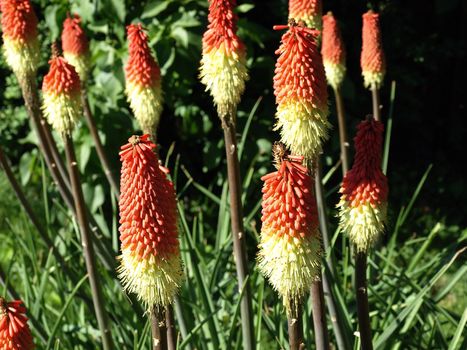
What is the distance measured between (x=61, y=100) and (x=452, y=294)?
15.5 ft

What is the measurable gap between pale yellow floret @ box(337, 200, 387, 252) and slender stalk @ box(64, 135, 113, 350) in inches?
52.7

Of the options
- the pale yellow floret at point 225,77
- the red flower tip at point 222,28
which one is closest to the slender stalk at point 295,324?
the pale yellow floret at point 225,77

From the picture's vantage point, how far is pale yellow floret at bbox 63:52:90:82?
4938 millimetres

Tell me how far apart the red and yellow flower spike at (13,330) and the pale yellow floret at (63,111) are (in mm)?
1355

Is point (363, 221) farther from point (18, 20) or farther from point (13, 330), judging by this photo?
point (18, 20)

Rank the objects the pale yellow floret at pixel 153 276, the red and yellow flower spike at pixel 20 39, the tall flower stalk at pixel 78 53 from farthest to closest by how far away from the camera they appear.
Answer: the tall flower stalk at pixel 78 53 → the red and yellow flower spike at pixel 20 39 → the pale yellow floret at pixel 153 276

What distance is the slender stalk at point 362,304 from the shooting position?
3342 millimetres

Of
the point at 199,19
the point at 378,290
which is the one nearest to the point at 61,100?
the point at 378,290

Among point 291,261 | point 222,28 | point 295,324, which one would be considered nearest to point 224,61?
point 222,28

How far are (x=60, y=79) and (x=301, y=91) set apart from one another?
1.48 meters

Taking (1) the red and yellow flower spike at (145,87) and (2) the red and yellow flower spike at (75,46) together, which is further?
(2) the red and yellow flower spike at (75,46)

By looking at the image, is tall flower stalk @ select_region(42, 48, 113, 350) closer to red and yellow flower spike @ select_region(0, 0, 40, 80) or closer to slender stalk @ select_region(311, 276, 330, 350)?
red and yellow flower spike @ select_region(0, 0, 40, 80)

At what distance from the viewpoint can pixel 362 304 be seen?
3.37m

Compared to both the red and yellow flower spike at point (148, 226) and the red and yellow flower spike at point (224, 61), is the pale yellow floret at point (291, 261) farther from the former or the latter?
the red and yellow flower spike at point (224, 61)
